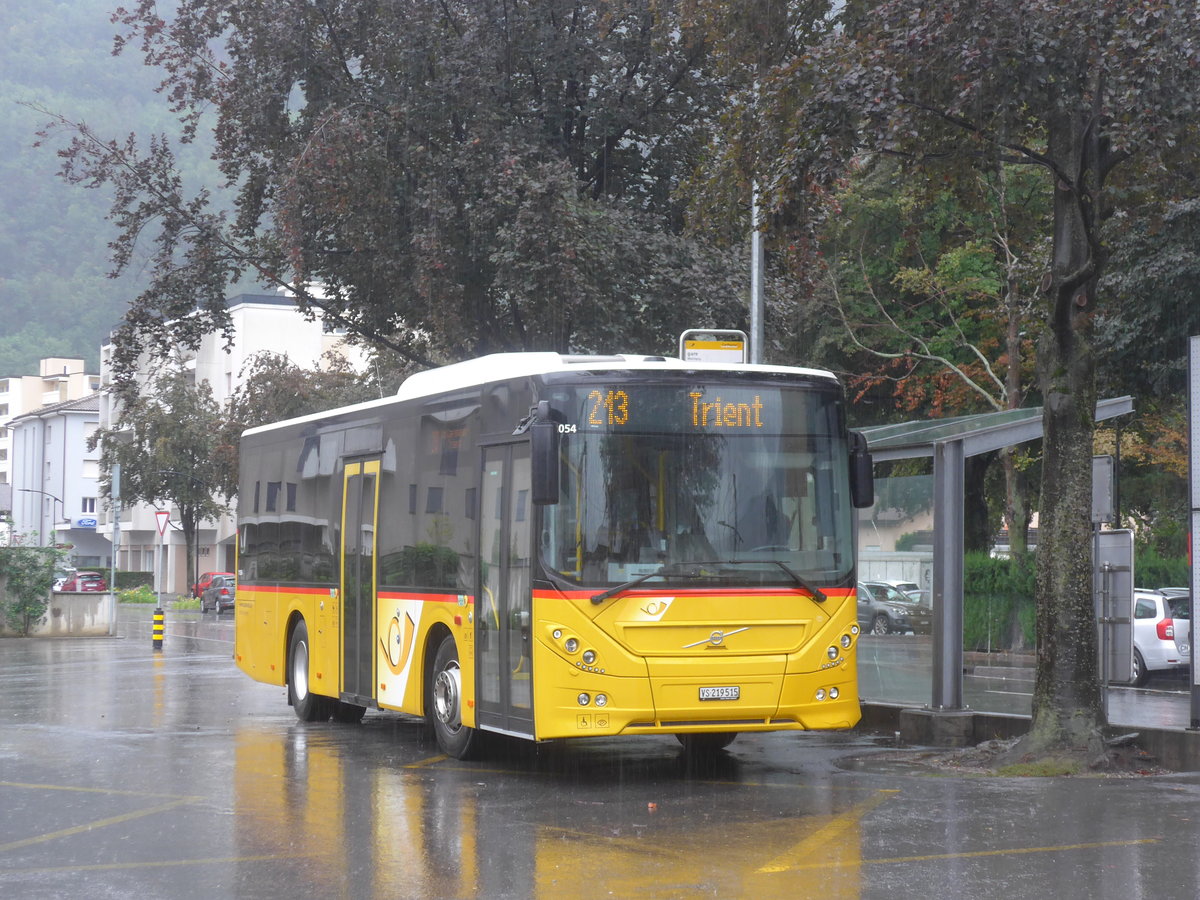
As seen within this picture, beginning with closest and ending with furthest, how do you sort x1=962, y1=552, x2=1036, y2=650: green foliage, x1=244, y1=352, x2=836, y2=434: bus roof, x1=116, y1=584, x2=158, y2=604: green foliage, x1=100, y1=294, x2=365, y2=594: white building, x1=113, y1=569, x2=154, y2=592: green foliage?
x1=244, y1=352, x2=836, y2=434: bus roof → x1=962, y1=552, x2=1036, y2=650: green foliage → x1=116, y1=584, x2=158, y2=604: green foliage → x1=100, y1=294, x2=365, y2=594: white building → x1=113, y1=569, x2=154, y2=592: green foliage

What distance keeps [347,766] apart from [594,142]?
13334 mm

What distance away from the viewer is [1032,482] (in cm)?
3991

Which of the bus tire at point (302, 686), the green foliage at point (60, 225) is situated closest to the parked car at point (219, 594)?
the bus tire at point (302, 686)

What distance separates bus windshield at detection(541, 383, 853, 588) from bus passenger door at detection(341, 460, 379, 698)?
400 cm

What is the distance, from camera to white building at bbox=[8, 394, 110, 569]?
→ 119 m

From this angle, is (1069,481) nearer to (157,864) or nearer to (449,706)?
(449,706)

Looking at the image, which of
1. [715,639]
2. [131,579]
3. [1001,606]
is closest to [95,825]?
[715,639]

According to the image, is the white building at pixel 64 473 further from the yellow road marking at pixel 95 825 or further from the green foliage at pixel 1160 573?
the yellow road marking at pixel 95 825

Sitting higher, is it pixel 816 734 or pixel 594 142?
pixel 594 142

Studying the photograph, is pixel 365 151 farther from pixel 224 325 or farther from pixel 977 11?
pixel 977 11

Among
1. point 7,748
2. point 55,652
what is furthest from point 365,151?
point 55,652

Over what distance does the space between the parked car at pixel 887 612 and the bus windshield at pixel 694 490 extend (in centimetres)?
337

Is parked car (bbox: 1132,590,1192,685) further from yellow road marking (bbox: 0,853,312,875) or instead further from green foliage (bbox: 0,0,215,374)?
green foliage (bbox: 0,0,215,374)

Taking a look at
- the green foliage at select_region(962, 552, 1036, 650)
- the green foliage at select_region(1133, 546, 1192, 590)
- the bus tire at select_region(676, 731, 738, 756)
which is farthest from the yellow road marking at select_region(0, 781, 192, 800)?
the green foliage at select_region(1133, 546, 1192, 590)
